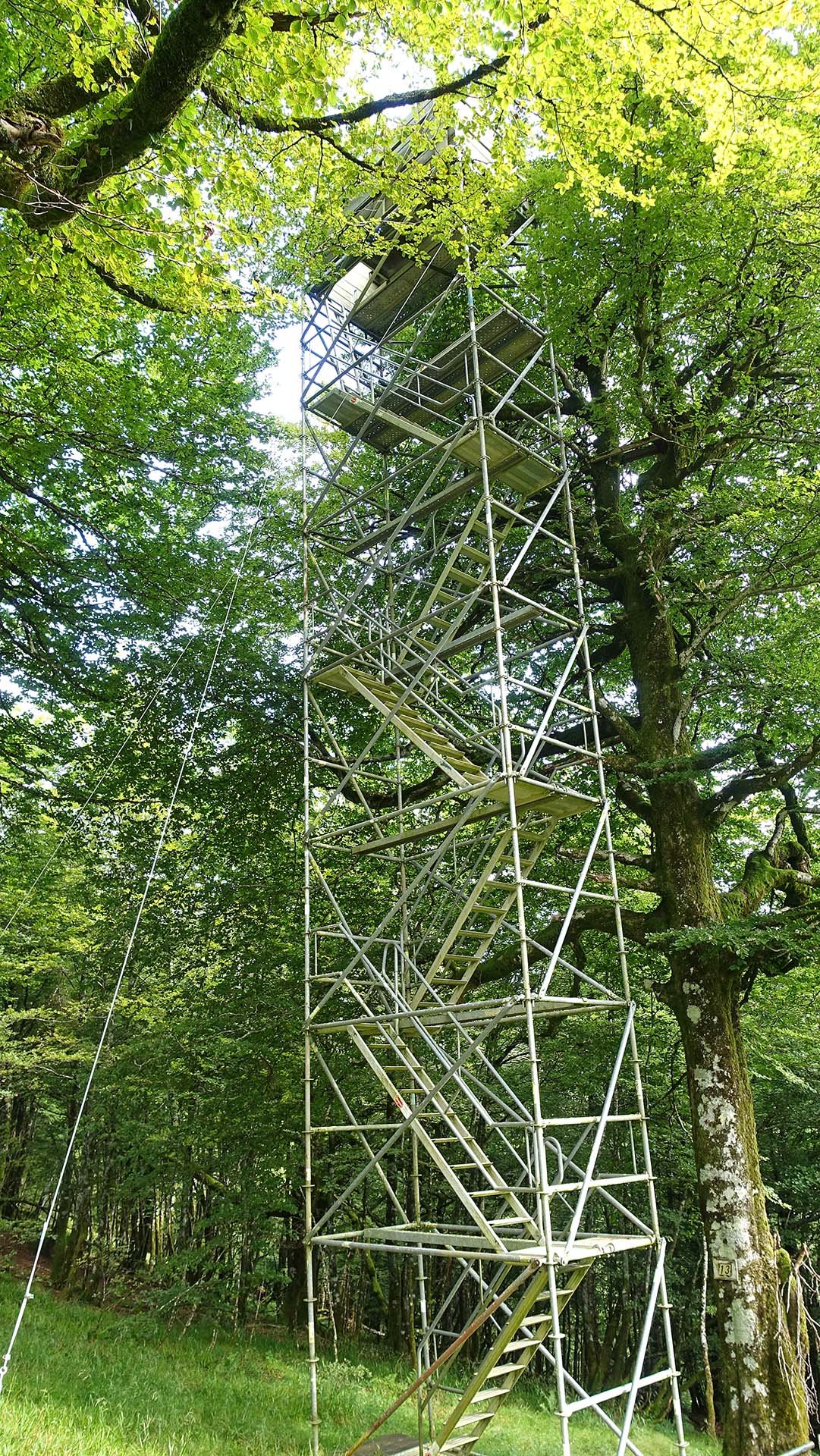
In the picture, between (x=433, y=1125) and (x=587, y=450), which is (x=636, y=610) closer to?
(x=587, y=450)

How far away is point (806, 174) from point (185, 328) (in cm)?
664

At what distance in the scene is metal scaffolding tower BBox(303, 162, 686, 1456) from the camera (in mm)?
6363

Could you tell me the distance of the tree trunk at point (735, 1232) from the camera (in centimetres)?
642

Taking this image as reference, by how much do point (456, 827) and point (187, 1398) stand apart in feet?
19.4

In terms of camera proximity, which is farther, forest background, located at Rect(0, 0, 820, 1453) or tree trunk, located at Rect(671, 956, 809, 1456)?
tree trunk, located at Rect(671, 956, 809, 1456)

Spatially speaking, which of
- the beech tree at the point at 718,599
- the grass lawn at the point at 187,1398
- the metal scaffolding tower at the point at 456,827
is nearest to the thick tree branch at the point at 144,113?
the metal scaffolding tower at the point at 456,827

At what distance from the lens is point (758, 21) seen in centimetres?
497

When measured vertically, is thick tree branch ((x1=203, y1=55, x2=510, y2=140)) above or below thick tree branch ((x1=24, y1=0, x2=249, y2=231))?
above

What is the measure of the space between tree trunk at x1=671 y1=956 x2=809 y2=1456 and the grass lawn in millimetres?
2811

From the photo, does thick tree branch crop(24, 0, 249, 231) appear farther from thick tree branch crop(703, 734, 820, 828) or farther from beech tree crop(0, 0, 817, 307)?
thick tree branch crop(703, 734, 820, 828)

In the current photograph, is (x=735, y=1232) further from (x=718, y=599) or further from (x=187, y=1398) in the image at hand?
(x=718, y=599)

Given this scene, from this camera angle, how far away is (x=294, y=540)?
12.3 meters

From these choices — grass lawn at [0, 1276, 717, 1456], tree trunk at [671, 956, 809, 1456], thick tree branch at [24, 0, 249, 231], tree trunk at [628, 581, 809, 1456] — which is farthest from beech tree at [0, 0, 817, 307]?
grass lawn at [0, 1276, 717, 1456]

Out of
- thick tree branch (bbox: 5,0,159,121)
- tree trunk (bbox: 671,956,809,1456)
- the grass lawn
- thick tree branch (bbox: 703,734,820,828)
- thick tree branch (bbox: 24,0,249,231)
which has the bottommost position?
the grass lawn
